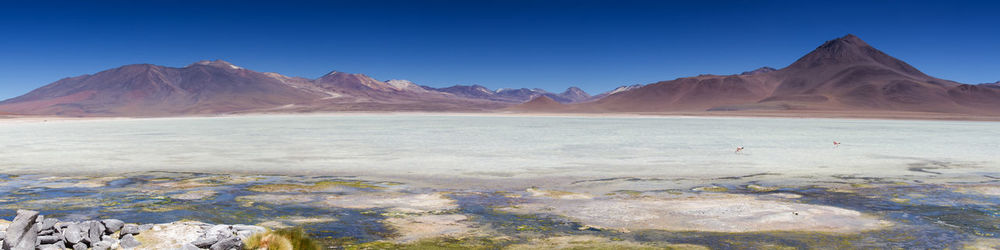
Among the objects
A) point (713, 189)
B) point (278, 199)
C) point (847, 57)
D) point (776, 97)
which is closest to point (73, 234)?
point (278, 199)

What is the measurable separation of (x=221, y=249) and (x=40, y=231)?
1.55 meters

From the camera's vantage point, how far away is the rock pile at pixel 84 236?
5.38 meters

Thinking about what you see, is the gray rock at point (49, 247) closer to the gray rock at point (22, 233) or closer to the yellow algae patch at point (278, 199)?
the gray rock at point (22, 233)

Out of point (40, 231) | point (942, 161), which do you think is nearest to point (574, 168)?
point (942, 161)

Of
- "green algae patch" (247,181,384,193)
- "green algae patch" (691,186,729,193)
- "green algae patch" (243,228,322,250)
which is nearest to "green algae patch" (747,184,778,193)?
"green algae patch" (691,186,729,193)

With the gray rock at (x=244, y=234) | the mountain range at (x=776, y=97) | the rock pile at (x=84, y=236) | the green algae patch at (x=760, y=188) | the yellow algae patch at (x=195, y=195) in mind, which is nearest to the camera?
the rock pile at (x=84, y=236)

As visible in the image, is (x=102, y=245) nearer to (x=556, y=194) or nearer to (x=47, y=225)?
(x=47, y=225)

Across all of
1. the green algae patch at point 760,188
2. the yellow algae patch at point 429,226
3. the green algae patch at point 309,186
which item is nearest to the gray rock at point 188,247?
the yellow algae patch at point 429,226

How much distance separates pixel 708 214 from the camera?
783cm

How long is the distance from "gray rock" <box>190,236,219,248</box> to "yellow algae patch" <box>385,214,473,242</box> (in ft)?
5.43

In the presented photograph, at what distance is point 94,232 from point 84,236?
119mm

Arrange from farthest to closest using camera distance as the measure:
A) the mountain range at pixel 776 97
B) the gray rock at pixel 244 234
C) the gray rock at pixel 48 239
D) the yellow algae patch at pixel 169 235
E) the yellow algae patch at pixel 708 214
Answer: the mountain range at pixel 776 97 < the yellow algae patch at pixel 708 214 < the gray rock at pixel 244 234 < the yellow algae patch at pixel 169 235 < the gray rock at pixel 48 239

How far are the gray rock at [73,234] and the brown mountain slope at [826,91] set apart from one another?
12218 centimetres

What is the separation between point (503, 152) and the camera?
17641 mm
